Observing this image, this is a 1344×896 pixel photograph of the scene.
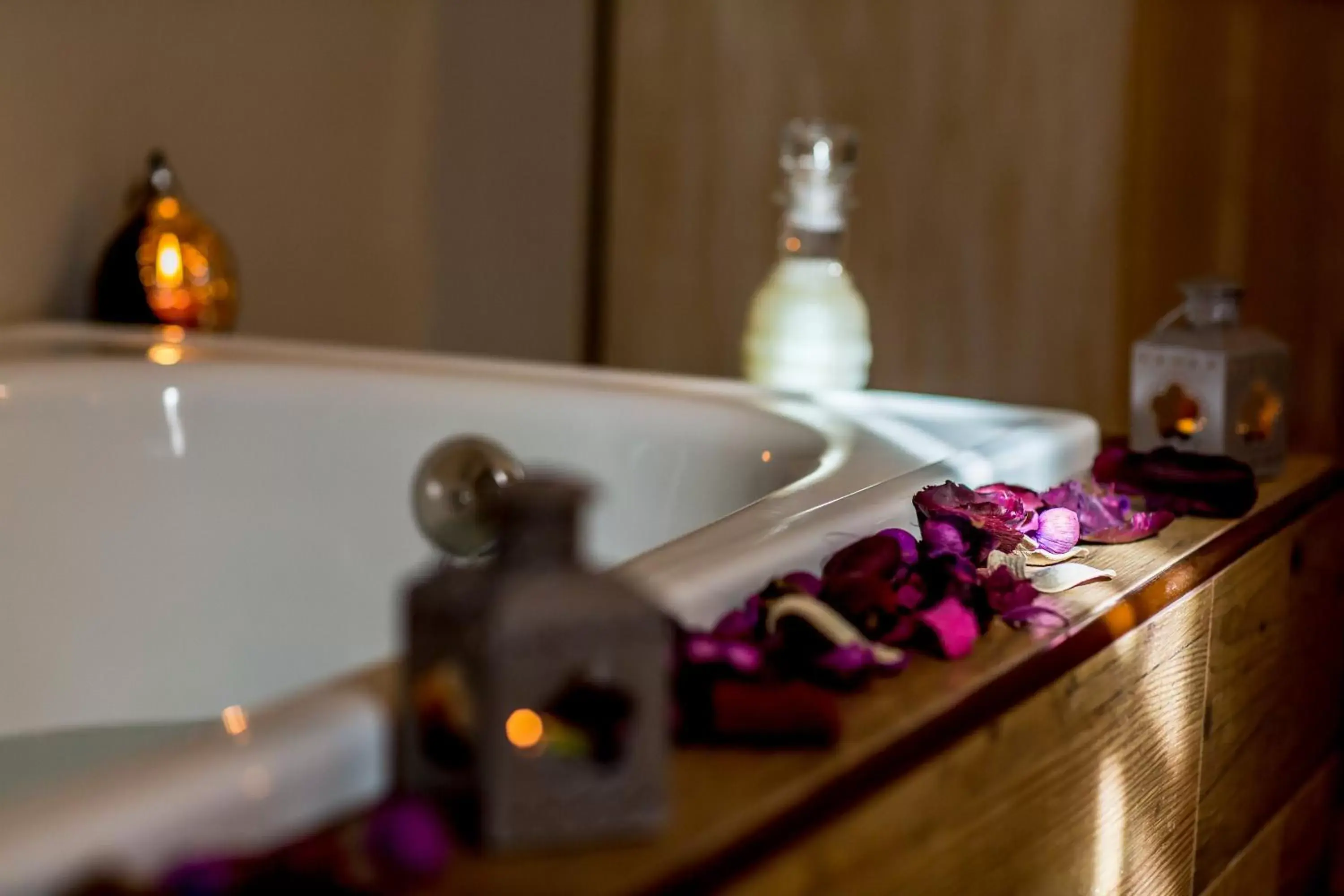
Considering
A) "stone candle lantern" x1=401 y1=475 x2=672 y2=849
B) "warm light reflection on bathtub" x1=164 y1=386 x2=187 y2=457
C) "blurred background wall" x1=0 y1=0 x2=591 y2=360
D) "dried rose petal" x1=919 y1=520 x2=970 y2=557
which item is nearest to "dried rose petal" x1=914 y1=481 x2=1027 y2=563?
"dried rose petal" x1=919 y1=520 x2=970 y2=557

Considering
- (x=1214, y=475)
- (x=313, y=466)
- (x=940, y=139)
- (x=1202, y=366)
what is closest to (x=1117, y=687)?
(x=1214, y=475)

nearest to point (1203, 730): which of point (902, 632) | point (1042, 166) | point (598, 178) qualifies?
point (902, 632)

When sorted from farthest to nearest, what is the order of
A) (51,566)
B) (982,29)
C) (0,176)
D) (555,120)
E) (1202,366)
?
(555,120)
(982,29)
(0,176)
(51,566)
(1202,366)

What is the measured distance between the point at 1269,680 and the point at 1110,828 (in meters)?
0.32

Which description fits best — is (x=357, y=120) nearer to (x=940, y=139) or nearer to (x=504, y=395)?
(x=940, y=139)

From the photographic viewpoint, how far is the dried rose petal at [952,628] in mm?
662

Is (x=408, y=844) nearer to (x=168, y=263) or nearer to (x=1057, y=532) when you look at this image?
(x=1057, y=532)

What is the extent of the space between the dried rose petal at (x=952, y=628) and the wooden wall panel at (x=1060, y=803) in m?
0.03

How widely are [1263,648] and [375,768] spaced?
0.70 meters

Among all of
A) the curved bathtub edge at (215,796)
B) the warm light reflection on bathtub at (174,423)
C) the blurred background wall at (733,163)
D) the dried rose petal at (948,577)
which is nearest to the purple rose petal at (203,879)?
the curved bathtub edge at (215,796)

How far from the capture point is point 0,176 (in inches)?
61.1

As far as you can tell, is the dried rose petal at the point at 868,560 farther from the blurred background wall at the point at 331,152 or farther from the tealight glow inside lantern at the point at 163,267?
the blurred background wall at the point at 331,152

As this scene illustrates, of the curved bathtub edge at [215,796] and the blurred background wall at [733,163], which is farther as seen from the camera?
the blurred background wall at [733,163]

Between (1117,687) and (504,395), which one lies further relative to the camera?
(504,395)
